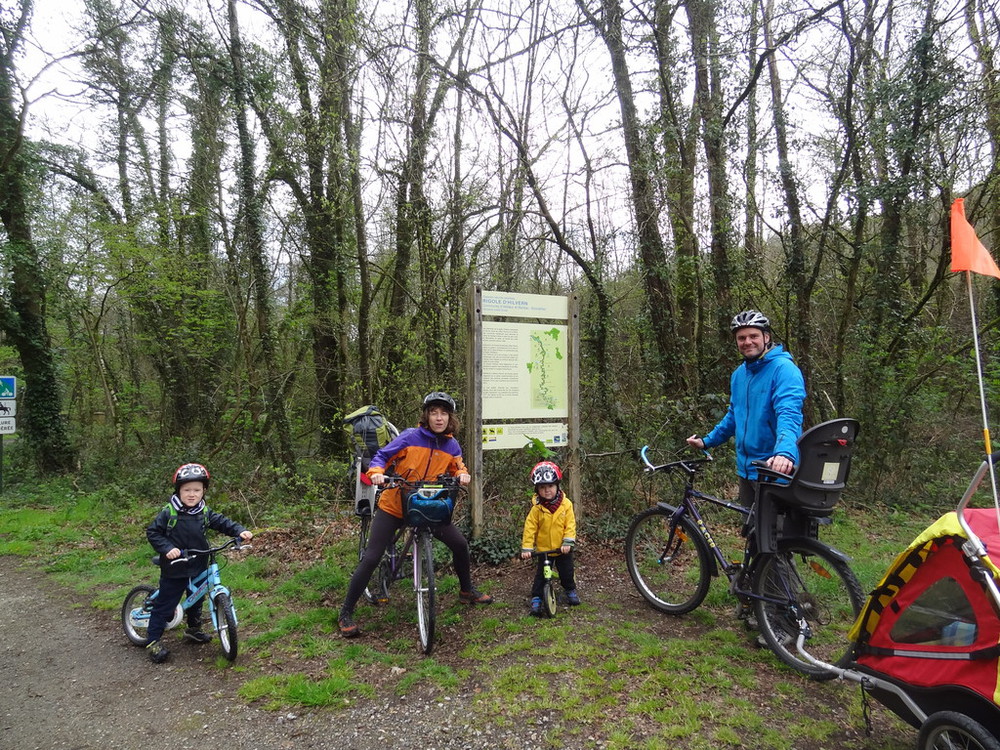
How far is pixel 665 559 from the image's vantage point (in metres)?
4.50

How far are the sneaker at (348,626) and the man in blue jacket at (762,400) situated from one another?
2.97m

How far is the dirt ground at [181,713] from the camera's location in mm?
3035

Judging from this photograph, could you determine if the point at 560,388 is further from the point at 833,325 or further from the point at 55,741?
the point at 833,325

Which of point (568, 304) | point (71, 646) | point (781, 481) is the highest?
point (568, 304)

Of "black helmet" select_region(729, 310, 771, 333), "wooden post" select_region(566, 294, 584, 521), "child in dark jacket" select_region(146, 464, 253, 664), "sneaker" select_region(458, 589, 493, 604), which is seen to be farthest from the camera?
"wooden post" select_region(566, 294, 584, 521)

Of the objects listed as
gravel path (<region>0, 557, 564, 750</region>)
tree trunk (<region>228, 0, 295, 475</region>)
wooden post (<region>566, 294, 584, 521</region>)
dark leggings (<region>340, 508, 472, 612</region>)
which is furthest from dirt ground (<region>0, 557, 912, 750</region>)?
tree trunk (<region>228, 0, 295, 475</region>)

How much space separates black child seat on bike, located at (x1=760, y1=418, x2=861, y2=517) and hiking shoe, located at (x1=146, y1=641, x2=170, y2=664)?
14.2 feet

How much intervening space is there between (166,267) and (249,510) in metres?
6.70

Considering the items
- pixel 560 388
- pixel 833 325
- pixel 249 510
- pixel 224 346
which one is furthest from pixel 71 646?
pixel 833 325

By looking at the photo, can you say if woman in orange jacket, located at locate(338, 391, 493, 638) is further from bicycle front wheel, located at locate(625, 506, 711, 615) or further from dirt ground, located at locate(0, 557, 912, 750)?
bicycle front wheel, located at locate(625, 506, 711, 615)

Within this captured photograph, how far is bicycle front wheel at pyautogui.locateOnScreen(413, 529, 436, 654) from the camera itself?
3.89 metres

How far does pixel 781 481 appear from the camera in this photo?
3316mm

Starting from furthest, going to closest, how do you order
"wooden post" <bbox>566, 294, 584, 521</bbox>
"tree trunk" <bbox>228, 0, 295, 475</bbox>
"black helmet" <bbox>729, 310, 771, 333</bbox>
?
"tree trunk" <bbox>228, 0, 295, 475</bbox> < "wooden post" <bbox>566, 294, 584, 521</bbox> < "black helmet" <bbox>729, 310, 771, 333</bbox>

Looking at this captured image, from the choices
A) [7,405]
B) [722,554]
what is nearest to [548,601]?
[722,554]
